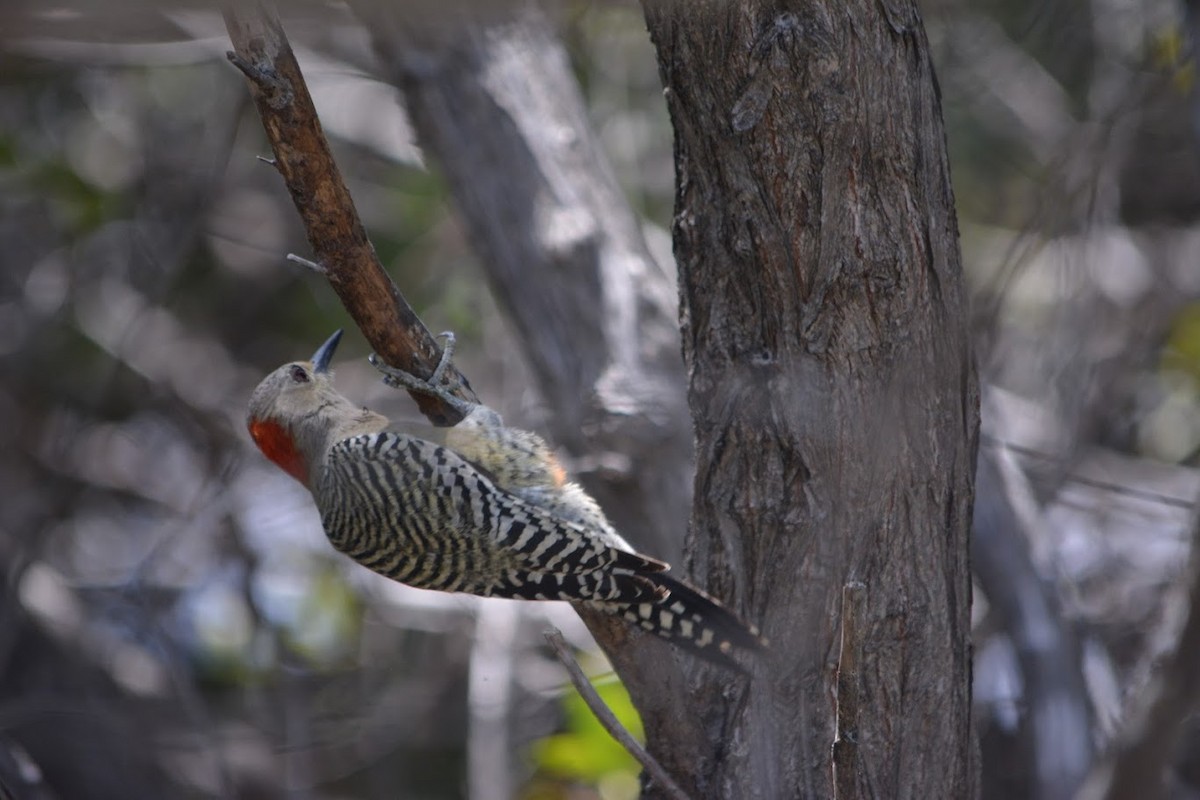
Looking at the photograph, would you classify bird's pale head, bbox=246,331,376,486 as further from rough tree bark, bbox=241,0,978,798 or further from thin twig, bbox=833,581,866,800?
thin twig, bbox=833,581,866,800

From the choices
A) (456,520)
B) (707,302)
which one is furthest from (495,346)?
(707,302)

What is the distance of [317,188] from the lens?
106 inches

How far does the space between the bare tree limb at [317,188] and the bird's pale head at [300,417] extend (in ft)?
3.46

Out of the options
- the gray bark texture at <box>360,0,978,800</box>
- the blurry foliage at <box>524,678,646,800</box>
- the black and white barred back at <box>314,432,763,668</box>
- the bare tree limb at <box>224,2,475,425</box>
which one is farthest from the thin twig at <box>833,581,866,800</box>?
the blurry foliage at <box>524,678,646,800</box>

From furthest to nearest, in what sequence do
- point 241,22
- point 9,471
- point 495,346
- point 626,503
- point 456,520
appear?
point 495,346 < point 9,471 < point 626,503 < point 456,520 < point 241,22

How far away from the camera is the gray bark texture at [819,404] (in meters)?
2.46

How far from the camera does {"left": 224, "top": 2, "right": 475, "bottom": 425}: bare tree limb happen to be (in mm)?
2479

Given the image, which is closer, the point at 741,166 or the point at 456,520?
the point at 741,166

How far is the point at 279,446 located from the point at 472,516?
3.34 ft

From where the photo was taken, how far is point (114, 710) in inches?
230

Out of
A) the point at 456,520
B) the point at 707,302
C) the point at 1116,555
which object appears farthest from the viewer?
the point at 1116,555

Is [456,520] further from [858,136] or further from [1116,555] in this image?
[1116,555]

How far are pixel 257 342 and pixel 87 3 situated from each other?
206 inches

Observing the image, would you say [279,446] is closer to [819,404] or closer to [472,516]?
[472,516]
